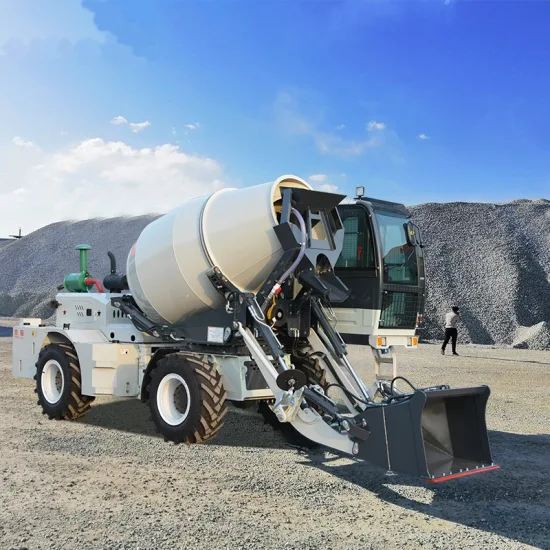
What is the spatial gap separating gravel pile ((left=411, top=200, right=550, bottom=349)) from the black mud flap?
19.8 meters

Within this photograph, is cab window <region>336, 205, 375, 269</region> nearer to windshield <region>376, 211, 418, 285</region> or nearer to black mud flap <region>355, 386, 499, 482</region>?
windshield <region>376, 211, 418, 285</region>

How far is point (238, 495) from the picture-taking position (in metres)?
5.55

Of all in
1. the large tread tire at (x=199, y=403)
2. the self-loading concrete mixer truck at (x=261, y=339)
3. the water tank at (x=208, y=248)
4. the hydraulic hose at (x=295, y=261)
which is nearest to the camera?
the self-loading concrete mixer truck at (x=261, y=339)

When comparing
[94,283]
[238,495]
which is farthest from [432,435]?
[94,283]

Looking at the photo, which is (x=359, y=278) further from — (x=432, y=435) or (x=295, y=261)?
(x=432, y=435)

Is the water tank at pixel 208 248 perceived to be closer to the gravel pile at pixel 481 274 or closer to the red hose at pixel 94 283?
the red hose at pixel 94 283

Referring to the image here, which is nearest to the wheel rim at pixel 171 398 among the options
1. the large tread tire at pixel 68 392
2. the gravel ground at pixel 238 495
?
the gravel ground at pixel 238 495

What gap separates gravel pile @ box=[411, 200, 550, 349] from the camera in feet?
89.4

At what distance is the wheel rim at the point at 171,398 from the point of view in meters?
7.45

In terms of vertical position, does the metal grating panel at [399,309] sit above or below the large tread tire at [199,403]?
above

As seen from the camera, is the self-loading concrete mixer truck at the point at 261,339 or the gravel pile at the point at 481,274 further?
the gravel pile at the point at 481,274

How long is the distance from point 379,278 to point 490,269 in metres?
26.4

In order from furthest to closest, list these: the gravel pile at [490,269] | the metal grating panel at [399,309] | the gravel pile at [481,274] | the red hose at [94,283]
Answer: the gravel pile at [481,274]
the gravel pile at [490,269]
the red hose at [94,283]
the metal grating panel at [399,309]

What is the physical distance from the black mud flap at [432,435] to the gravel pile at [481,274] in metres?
19.7
